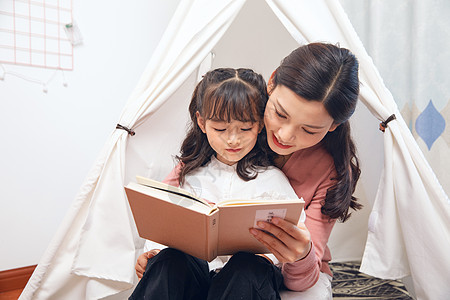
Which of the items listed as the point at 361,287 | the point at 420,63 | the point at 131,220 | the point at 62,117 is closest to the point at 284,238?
the point at 131,220

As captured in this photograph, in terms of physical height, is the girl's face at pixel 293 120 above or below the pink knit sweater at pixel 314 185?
above

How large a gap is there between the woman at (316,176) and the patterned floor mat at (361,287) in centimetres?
47

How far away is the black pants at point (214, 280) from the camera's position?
2.74 feet

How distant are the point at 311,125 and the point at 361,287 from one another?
100cm

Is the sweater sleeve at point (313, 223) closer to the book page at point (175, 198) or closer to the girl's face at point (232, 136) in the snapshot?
the girl's face at point (232, 136)

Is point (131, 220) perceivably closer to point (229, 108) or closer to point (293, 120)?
point (229, 108)

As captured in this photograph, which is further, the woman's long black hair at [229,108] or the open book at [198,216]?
the woman's long black hair at [229,108]

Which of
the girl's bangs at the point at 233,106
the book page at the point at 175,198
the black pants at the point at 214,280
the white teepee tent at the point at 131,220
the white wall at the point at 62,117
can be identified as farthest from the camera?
the white wall at the point at 62,117

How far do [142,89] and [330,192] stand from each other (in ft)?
2.32

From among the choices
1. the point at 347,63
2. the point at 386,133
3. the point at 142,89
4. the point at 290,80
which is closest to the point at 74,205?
the point at 142,89

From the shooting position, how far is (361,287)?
61.3 inches

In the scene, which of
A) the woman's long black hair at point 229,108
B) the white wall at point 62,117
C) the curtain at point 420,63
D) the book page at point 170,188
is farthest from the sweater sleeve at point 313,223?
the white wall at point 62,117

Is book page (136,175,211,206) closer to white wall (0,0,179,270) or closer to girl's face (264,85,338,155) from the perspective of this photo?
girl's face (264,85,338,155)

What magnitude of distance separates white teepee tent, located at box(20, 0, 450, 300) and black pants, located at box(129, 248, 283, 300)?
349 mm
